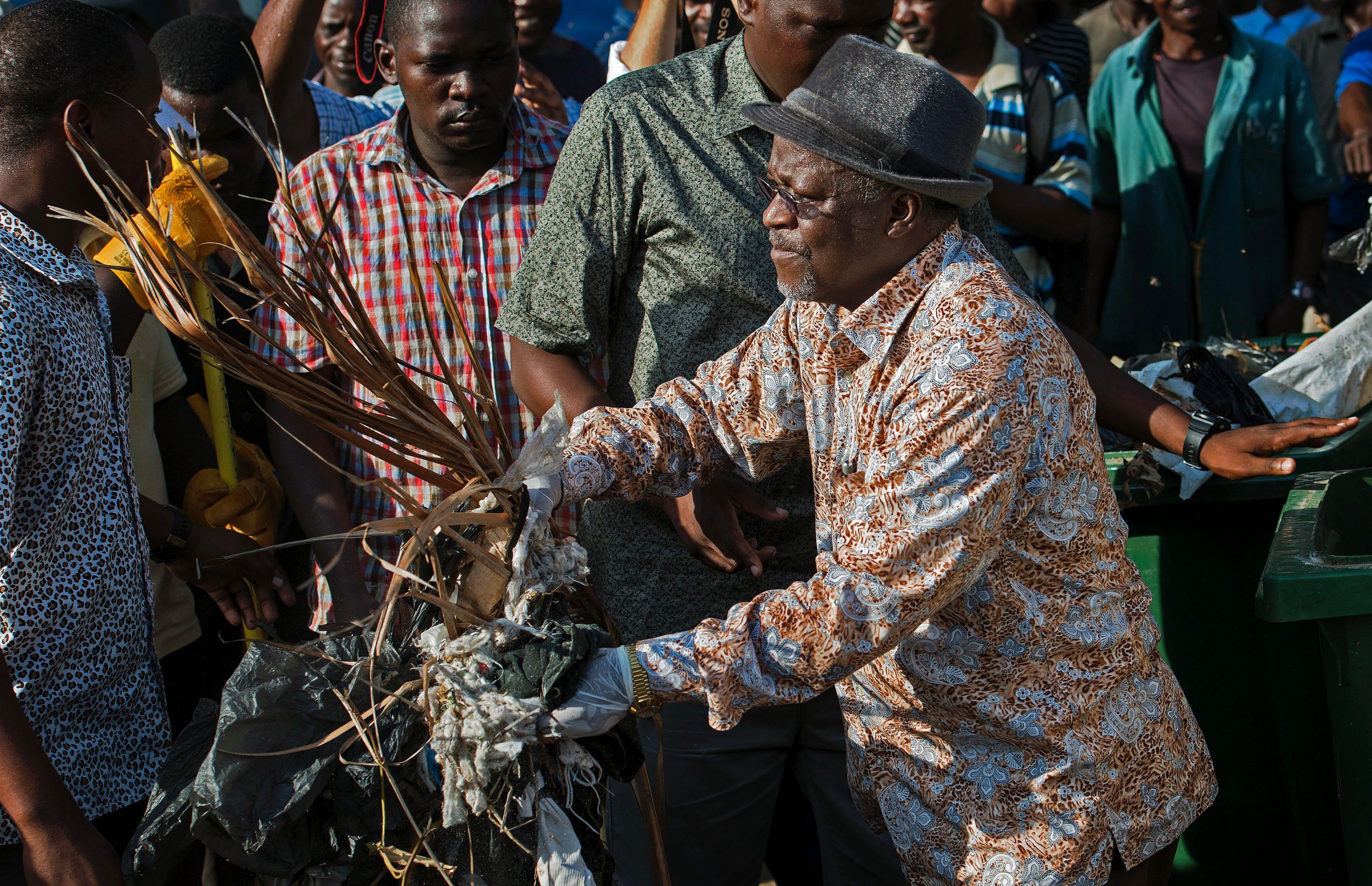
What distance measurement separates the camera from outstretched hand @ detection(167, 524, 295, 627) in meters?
2.57

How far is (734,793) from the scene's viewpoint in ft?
8.63

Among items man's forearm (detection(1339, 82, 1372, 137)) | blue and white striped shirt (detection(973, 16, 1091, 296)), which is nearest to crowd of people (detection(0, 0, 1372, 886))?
blue and white striped shirt (detection(973, 16, 1091, 296))

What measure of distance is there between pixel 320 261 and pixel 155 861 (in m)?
0.96

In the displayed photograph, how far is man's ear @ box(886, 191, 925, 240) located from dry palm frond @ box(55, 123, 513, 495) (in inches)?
29.0

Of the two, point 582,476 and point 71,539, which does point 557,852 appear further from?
point 71,539

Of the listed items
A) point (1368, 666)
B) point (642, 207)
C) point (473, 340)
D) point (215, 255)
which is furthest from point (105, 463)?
point (1368, 666)

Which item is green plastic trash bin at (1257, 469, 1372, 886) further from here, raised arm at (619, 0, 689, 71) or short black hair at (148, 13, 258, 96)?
short black hair at (148, 13, 258, 96)

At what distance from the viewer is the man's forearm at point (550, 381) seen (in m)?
2.48

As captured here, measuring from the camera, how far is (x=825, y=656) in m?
1.70

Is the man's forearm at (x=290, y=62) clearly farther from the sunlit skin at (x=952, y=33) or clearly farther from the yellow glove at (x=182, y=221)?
the sunlit skin at (x=952, y=33)

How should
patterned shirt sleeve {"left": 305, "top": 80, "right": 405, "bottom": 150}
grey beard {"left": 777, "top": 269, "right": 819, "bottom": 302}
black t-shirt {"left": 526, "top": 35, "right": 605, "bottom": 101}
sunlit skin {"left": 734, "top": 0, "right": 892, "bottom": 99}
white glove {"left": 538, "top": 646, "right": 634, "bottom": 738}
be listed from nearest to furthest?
1. white glove {"left": 538, "top": 646, "right": 634, "bottom": 738}
2. grey beard {"left": 777, "top": 269, "right": 819, "bottom": 302}
3. sunlit skin {"left": 734, "top": 0, "right": 892, "bottom": 99}
4. patterned shirt sleeve {"left": 305, "top": 80, "right": 405, "bottom": 150}
5. black t-shirt {"left": 526, "top": 35, "right": 605, "bottom": 101}

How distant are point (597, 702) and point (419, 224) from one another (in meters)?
1.56

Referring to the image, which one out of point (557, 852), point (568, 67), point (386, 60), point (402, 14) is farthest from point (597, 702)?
point (568, 67)

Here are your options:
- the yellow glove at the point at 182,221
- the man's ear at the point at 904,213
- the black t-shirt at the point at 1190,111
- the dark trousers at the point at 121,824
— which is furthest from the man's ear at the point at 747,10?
the black t-shirt at the point at 1190,111
